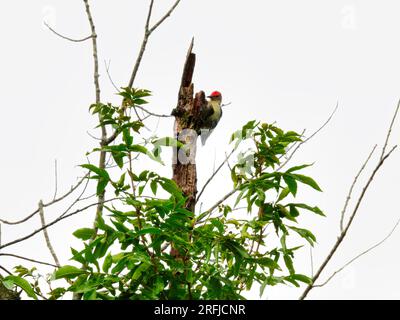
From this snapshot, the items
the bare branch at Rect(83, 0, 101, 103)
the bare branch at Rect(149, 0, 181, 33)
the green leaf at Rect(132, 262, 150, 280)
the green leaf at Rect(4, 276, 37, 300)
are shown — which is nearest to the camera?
the green leaf at Rect(4, 276, 37, 300)

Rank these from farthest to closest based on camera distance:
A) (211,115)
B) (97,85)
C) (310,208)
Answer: (211,115)
(97,85)
(310,208)

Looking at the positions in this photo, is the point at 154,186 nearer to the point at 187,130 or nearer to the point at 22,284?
the point at 22,284

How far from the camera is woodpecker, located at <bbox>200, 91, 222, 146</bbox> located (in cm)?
614

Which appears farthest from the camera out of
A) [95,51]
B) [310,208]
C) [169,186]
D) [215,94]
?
[215,94]

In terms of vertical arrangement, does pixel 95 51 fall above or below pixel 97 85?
above

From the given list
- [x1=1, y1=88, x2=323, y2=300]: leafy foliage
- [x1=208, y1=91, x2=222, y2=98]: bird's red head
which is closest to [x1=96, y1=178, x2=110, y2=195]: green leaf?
[x1=1, y1=88, x2=323, y2=300]: leafy foliage

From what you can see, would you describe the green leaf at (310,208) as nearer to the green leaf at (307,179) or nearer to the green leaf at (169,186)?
the green leaf at (307,179)

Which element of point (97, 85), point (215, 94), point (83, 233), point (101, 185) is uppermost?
point (215, 94)

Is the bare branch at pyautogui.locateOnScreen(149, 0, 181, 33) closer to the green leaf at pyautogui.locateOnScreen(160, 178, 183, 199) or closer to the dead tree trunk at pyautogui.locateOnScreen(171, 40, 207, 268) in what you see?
the dead tree trunk at pyautogui.locateOnScreen(171, 40, 207, 268)

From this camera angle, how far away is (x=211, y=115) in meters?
6.27

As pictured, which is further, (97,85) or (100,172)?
(97,85)

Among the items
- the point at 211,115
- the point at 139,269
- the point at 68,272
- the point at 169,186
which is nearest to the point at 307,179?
the point at 169,186
